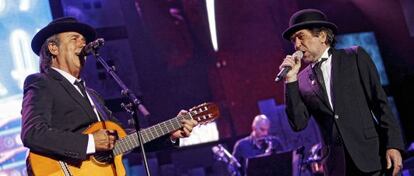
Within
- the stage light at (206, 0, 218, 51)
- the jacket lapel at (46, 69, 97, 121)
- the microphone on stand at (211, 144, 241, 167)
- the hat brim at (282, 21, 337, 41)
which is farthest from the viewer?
the stage light at (206, 0, 218, 51)

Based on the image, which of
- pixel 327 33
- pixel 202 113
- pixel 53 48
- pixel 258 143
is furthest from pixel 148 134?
pixel 258 143

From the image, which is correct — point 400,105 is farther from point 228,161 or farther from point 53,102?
point 53,102

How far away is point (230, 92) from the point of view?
11328 mm

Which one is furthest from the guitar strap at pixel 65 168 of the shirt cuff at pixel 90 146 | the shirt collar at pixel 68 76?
the shirt collar at pixel 68 76

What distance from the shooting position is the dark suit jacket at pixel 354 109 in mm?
3543

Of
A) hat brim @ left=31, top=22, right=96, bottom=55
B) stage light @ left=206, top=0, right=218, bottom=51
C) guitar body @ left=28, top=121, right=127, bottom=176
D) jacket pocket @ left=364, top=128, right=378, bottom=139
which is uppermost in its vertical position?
stage light @ left=206, top=0, right=218, bottom=51

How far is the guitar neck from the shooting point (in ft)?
12.0

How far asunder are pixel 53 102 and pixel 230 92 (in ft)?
25.8

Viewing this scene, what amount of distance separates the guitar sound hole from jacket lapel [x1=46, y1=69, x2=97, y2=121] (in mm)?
310

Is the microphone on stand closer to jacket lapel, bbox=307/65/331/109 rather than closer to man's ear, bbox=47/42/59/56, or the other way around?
jacket lapel, bbox=307/65/331/109

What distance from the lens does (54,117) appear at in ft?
12.0

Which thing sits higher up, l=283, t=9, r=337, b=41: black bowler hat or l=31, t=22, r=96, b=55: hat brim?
l=31, t=22, r=96, b=55: hat brim

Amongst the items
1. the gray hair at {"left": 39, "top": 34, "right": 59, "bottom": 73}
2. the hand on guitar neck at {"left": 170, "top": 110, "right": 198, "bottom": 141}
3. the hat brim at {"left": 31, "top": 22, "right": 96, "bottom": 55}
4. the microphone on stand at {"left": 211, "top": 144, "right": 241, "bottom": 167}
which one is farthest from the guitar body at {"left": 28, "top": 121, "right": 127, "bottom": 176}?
the microphone on stand at {"left": 211, "top": 144, "right": 241, "bottom": 167}

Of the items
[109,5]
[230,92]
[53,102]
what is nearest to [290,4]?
[230,92]
